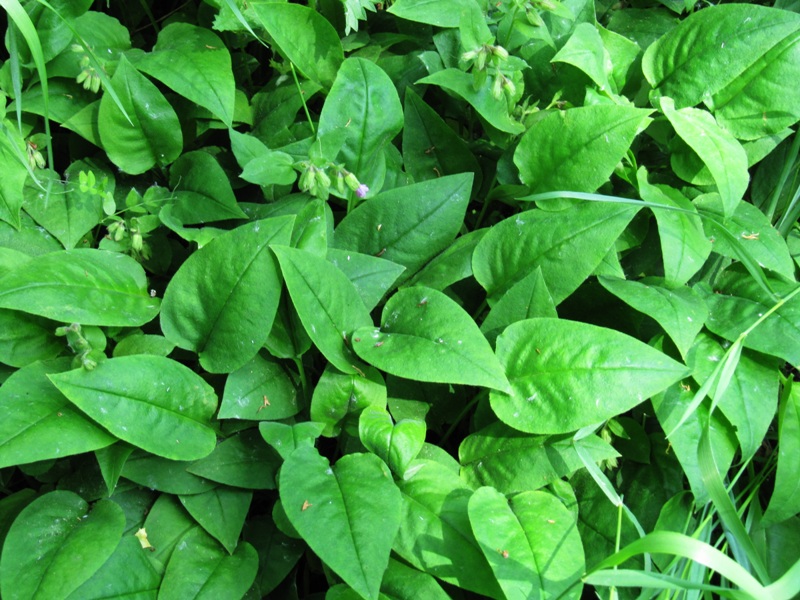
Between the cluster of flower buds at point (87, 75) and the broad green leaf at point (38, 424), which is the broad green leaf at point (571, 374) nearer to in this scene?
the broad green leaf at point (38, 424)

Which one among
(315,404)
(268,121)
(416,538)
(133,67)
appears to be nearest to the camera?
(416,538)

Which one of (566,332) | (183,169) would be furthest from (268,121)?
(566,332)

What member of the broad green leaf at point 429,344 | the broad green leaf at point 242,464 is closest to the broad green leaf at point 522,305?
the broad green leaf at point 429,344

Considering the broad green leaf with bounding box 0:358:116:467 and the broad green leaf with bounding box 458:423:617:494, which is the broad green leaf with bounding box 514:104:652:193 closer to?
the broad green leaf with bounding box 458:423:617:494

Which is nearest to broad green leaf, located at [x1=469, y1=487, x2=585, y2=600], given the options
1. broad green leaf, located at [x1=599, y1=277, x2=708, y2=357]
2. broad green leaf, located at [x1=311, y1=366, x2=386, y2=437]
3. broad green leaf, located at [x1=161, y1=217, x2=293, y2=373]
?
broad green leaf, located at [x1=311, y1=366, x2=386, y2=437]

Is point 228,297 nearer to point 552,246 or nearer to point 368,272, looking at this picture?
point 368,272

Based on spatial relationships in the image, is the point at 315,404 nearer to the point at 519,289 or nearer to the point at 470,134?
the point at 519,289
